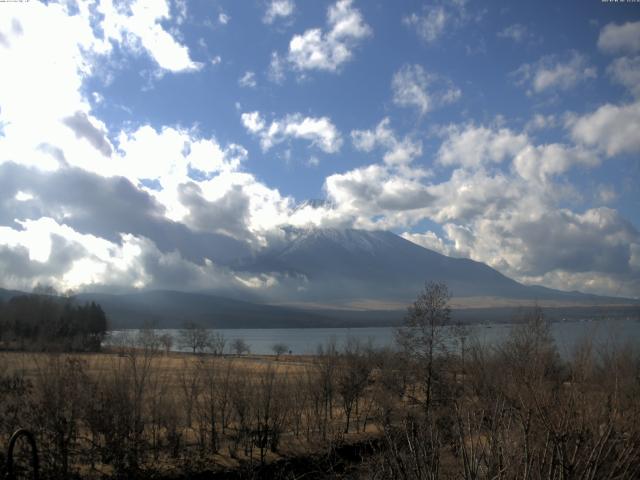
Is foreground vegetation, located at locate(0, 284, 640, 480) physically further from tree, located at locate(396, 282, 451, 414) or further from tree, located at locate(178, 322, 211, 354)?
tree, located at locate(178, 322, 211, 354)

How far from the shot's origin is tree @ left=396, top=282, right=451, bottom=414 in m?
38.7

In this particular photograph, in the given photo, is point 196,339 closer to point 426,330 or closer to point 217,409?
point 426,330

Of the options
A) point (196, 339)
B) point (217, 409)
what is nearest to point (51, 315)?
point (196, 339)

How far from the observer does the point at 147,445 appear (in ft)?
89.1

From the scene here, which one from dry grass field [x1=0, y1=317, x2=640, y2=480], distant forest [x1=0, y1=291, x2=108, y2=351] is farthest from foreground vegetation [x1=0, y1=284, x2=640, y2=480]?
distant forest [x1=0, y1=291, x2=108, y2=351]

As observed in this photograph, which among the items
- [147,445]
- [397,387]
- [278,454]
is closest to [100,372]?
[147,445]

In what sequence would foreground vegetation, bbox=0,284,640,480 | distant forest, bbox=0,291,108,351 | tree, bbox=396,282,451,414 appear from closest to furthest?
foreground vegetation, bbox=0,284,640,480 < tree, bbox=396,282,451,414 < distant forest, bbox=0,291,108,351

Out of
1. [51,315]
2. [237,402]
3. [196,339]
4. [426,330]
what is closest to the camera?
[237,402]

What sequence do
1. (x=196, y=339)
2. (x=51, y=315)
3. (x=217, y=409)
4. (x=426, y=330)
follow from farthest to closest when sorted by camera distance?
1. (x=196, y=339)
2. (x=51, y=315)
3. (x=426, y=330)
4. (x=217, y=409)

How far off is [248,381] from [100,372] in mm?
9071

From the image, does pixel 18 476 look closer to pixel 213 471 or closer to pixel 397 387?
pixel 213 471

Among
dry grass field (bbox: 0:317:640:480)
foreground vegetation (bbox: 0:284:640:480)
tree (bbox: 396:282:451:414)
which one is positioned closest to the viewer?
foreground vegetation (bbox: 0:284:640:480)

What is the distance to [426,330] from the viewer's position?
39906 millimetres

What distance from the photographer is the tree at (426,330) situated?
3866cm
